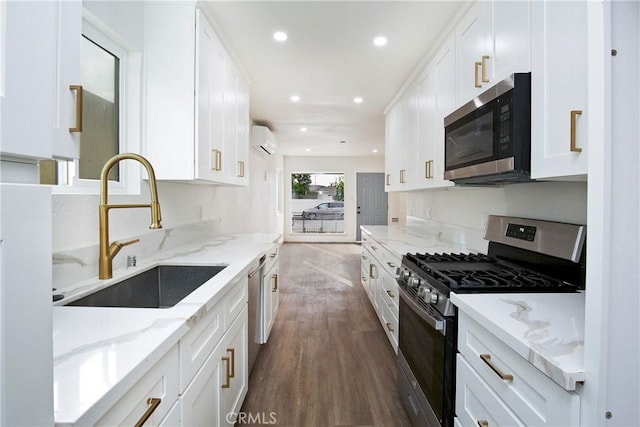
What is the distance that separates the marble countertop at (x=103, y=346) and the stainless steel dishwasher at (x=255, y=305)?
27.9 inches

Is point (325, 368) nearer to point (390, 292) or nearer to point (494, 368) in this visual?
point (390, 292)

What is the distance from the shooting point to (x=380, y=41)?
2486 mm

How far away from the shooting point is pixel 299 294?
438 cm

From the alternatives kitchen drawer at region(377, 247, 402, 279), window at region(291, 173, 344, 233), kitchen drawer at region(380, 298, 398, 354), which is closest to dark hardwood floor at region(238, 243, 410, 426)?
kitchen drawer at region(380, 298, 398, 354)

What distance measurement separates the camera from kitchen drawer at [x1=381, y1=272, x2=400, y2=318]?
2504 mm

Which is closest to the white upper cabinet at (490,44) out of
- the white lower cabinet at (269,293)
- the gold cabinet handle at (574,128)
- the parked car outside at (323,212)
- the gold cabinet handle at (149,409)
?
the gold cabinet handle at (574,128)

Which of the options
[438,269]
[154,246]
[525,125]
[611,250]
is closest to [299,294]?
[154,246]

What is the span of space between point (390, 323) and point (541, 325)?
1.79 meters

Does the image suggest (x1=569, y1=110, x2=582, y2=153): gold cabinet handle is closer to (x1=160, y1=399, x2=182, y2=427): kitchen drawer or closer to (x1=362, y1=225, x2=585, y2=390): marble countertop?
(x1=362, y1=225, x2=585, y2=390): marble countertop

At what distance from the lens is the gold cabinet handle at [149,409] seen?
78 cm

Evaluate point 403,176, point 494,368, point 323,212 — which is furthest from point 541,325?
point 323,212

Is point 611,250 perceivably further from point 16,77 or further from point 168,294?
point 168,294

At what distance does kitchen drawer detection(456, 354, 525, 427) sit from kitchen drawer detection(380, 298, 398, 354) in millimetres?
1196

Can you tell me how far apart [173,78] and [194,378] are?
1.72 m
